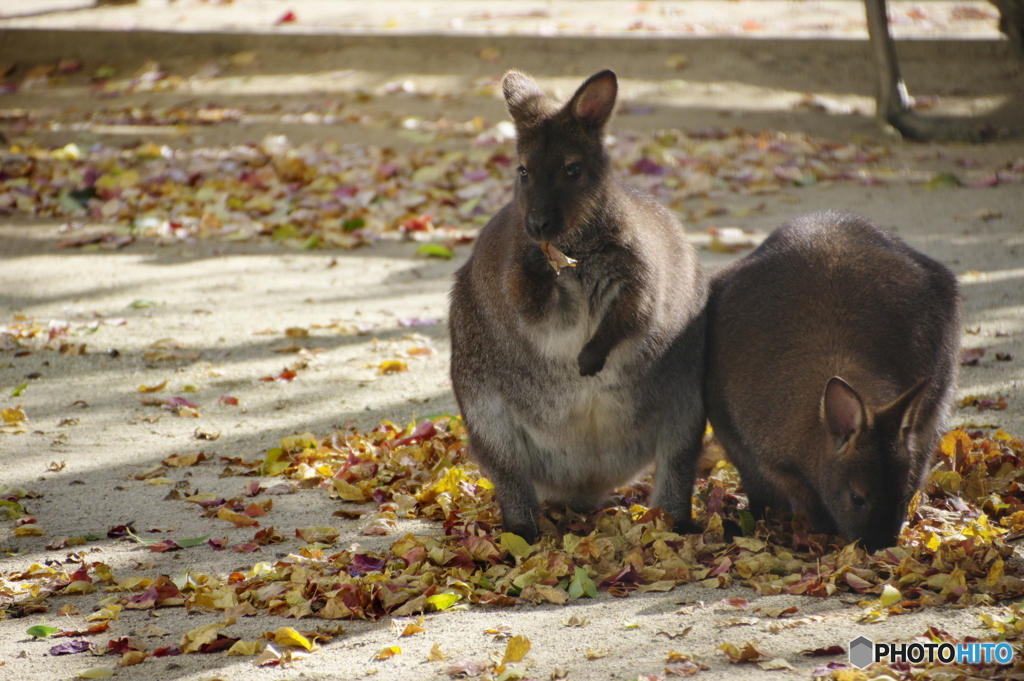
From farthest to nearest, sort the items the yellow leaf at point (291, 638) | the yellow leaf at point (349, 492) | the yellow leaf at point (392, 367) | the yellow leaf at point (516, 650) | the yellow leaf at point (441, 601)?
the yellow leaf at point (392, 367) → the yellow leaf at point (349, 492) → the yellow leaf at point (441, 601) → the yellow leaf at point (291, 638) → the yellow leaf at point (516, 650)

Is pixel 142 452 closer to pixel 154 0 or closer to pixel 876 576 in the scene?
pixel 876 576

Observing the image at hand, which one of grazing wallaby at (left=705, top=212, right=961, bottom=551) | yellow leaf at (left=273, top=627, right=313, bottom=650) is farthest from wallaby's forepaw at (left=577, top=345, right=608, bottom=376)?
yellow leaf at (left=273, top=627, right=313, bottom=650)

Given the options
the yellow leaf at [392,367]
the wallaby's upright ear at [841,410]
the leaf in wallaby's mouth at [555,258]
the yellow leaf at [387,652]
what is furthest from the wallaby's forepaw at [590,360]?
the yellow leaf at [392,367]

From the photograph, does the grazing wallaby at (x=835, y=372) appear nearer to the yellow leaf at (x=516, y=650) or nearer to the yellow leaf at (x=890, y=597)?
the yellow leaf at (x=890, y=597)

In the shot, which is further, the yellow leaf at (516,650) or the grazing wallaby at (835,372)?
the grazing wallaby at (835,372)

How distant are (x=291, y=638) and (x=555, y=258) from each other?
134 centimetres

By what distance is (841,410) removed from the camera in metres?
2.94

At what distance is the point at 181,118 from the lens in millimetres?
9773

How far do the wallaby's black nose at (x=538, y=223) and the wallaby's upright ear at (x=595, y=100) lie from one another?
40cm

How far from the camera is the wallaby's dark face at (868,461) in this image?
2.88 meters

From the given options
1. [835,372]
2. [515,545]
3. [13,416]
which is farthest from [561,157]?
[13,416]

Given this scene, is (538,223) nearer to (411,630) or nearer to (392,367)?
(411,630)

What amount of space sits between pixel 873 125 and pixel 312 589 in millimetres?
7663

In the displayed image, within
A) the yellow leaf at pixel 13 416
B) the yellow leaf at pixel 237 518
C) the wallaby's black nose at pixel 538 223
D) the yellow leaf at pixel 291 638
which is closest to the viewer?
the yellow leaf at pixel 291 638
